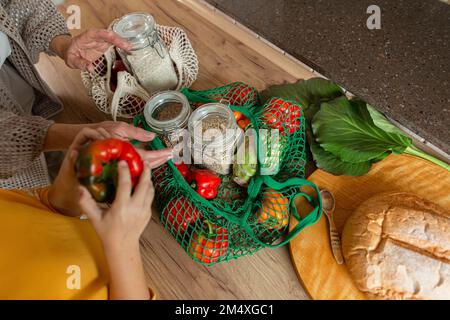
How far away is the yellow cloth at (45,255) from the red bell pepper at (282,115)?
35 cm

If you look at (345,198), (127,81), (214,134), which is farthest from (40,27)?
(345,198)

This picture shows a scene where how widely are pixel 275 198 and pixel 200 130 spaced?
0.54ft

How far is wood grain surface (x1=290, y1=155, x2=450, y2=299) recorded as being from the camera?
0.55 metres

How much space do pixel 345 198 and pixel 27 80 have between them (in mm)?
683

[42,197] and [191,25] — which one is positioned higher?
[191,25]

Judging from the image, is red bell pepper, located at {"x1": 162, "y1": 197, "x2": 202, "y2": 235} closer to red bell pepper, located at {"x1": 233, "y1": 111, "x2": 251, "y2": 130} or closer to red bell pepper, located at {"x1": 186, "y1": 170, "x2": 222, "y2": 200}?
red bell pepper, located at {"x1": 186, "y1": 170, "x2": 222, "y2": 200}

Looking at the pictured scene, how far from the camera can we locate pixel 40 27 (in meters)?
0.66

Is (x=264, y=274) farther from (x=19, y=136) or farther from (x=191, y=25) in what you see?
(x=191, y=25)

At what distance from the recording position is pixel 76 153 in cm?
41

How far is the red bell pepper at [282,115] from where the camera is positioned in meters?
0.61

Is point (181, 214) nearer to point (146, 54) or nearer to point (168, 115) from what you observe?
point (168, 115)

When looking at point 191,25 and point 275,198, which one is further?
point 191,25

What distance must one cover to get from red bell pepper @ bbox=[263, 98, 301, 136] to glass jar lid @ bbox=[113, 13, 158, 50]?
241mm
